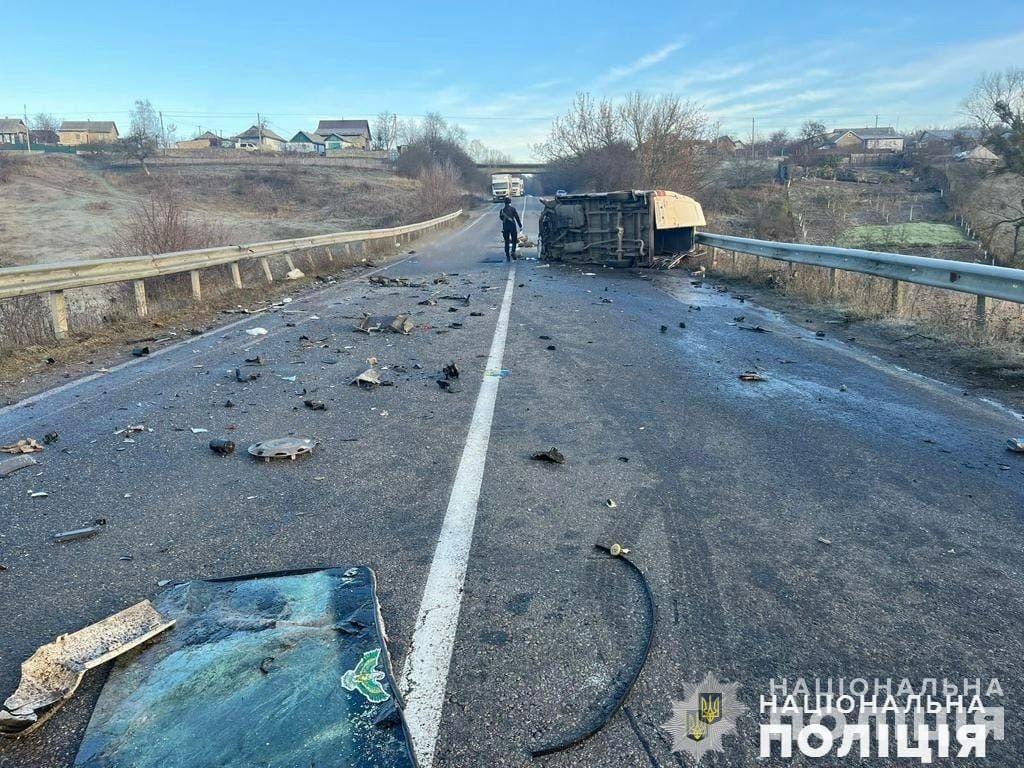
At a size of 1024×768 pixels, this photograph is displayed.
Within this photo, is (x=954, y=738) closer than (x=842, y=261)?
Yes

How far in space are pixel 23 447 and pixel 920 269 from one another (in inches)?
392

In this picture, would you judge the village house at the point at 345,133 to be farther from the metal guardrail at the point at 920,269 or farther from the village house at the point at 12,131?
the metal guardrail at the point at 920,269

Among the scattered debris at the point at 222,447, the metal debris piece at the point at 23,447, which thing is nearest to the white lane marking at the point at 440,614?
the scattered debris at the point at 222,447

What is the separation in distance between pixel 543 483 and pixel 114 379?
507 centimetres

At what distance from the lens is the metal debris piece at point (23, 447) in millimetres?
4922

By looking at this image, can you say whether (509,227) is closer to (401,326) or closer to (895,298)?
(401,326)

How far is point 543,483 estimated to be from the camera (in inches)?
169

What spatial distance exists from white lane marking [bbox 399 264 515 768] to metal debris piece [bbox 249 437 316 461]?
110cm

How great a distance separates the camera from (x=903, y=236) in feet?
122

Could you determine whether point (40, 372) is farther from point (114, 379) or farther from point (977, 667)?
point (977, 667)

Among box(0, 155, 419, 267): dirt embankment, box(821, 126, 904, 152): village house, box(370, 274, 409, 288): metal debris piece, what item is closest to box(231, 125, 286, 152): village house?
box(0, 155, 419, 267): dirt embankment

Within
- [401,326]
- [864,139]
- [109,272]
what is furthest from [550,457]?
[864,139]

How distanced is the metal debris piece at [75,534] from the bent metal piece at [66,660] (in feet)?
3.42

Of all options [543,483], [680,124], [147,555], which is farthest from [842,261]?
[680,124]
